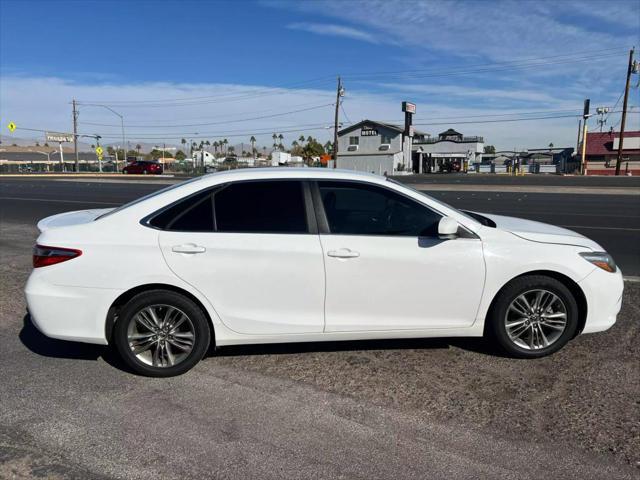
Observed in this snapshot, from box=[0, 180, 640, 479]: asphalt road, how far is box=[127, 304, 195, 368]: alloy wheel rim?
0.58 feet

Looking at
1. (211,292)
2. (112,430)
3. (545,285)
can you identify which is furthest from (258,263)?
(545,285)

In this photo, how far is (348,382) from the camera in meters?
3.92

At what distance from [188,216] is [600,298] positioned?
11.2 ft

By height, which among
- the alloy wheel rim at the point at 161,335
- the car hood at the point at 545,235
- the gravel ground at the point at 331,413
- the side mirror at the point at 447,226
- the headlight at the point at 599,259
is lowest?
the gravel ground at the point at 331,413

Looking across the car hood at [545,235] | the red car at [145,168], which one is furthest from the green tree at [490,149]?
the car hood at [545,235]

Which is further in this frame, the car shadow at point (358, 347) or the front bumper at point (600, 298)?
the car shadow at point (358, 347)

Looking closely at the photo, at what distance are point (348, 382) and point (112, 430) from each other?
1.67 meters

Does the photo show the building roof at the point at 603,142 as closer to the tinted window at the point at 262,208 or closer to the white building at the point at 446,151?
the white building at the point at 446,151

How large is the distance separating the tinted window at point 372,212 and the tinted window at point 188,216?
3.03ft

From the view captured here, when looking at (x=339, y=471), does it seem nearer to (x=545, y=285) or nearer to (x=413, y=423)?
(x=413, y=423)

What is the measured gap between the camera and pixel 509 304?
417cm

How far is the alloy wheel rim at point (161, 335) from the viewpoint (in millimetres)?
3971

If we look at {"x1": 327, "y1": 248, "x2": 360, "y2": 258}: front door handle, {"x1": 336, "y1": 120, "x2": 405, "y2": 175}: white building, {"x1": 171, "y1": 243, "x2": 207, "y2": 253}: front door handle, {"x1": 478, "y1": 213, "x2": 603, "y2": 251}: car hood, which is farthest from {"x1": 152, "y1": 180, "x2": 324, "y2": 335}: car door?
{"x1": 336, "y1": 120, "x2": 405, "y2": 175}: white building

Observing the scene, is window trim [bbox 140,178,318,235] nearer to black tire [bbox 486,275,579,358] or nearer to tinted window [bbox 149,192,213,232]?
tinted window [bbox 149,192,213,232]
